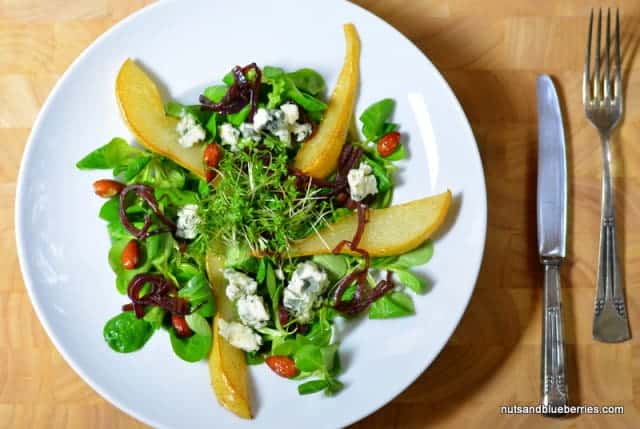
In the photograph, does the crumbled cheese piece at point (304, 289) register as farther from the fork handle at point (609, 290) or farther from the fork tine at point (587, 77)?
the fork tine at point (587, 77)

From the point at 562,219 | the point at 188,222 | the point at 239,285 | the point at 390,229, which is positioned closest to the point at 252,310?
the point at 239,285

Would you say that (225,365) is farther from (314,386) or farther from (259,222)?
(259,222)

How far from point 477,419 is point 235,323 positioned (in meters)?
0.81

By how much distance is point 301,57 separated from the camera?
1728mm

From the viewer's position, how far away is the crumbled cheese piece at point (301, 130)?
1.68 m

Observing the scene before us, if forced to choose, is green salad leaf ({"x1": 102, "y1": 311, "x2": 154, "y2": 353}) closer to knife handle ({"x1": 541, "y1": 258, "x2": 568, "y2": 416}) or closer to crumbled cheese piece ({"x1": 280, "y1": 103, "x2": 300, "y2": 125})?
crumbled cheese piece ({"x1": 280, "y1": 103, "x2": 300, "y2": 125})

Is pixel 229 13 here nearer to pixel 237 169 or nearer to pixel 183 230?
pixel 237 169

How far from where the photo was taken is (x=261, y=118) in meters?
1.65

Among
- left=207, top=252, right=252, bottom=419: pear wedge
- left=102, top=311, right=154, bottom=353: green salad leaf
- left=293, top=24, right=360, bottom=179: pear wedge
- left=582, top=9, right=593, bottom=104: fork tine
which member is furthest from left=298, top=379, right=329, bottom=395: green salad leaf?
left=582, top=9, right=593, bottom=104: fork tine

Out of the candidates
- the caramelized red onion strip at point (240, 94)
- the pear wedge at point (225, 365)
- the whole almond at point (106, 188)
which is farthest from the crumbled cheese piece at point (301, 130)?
the whole almond at point (106, 188)

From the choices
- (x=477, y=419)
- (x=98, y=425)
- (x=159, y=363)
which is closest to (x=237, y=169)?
(x=159, y=363)

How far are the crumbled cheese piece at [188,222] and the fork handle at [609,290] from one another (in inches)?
47.5

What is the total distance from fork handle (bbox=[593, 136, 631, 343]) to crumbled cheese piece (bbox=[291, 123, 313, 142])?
36.3 inches

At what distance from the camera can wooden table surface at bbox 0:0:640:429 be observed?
1.87 m
